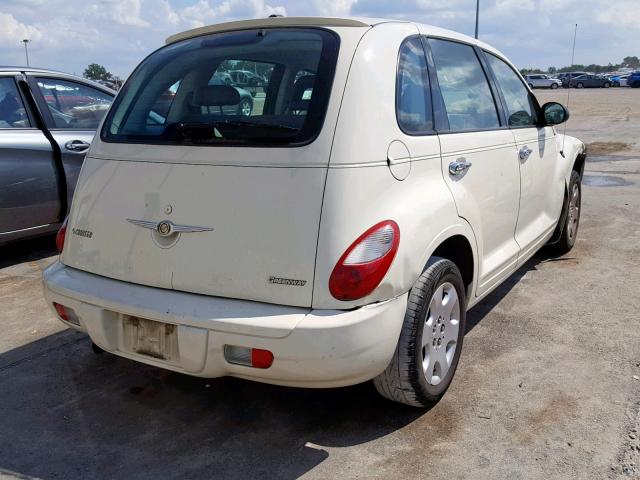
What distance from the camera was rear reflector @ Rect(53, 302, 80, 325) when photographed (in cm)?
301

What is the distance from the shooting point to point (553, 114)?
15.1 ft

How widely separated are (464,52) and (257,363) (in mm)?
2276

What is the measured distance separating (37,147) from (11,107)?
1.35 feet

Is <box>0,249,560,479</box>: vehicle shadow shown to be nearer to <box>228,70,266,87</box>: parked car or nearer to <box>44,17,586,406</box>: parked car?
<box>44,17,586,406</box>: parked car

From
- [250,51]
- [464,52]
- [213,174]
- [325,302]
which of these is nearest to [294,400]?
[325,302]

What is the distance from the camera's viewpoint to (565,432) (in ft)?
9.59

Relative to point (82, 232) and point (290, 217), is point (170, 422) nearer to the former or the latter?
point (82, 232)

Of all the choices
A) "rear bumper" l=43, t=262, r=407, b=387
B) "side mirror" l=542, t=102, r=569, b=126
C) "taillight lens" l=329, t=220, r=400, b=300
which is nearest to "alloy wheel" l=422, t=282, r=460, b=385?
"rear bumper" l=43, t=262, r=407, b=387

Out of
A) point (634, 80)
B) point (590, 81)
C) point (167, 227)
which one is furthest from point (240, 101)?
point (590, 81)

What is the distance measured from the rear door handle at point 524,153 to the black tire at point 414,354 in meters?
1.35

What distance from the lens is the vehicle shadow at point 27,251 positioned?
232 inches

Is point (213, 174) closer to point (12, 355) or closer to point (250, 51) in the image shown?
point (250, 51)

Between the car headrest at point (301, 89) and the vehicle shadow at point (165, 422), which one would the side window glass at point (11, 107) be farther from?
the car headrest at point (301, 89)

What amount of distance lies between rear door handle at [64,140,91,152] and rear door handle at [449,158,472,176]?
153 inches
